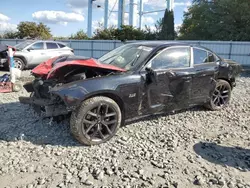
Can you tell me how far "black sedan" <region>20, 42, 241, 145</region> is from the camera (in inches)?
141

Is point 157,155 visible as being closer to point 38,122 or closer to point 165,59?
point 165,59

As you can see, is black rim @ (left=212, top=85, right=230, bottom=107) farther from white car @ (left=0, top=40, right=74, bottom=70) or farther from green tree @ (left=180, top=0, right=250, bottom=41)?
green tree @ (left=180, top=0, right=250, bottom=41)

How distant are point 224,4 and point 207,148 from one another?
20.5 m

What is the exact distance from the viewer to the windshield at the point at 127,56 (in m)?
4.23

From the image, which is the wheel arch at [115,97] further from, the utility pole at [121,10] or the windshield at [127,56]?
the utility pole at [121,10]

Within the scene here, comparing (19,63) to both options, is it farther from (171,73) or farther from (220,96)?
(220,96)

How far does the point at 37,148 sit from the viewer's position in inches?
140

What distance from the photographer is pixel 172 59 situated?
176 inches

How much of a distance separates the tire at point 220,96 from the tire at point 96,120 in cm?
244

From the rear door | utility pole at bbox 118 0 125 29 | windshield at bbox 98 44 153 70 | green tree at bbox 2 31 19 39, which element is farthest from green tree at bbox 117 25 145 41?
windshield at bbox 98 44 153 70

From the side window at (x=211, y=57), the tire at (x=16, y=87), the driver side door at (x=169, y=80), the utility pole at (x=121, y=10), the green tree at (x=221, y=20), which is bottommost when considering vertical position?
the tire at (x=16, y=87)

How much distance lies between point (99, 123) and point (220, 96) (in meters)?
3.09

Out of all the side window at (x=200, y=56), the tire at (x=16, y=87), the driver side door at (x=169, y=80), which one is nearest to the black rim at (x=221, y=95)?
the side window at (x=200, y=56)

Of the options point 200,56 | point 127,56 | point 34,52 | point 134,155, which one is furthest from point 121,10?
point 134,155
